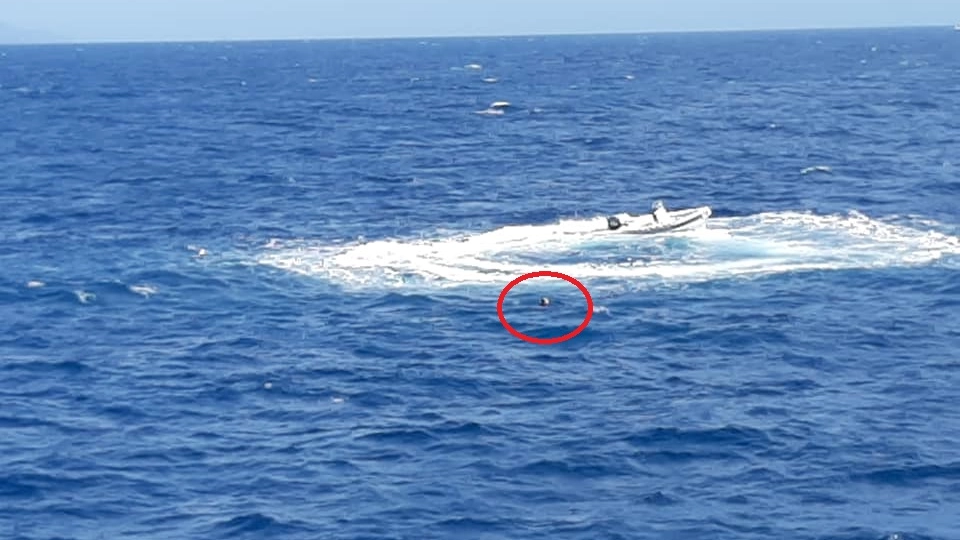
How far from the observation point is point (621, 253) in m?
70.7

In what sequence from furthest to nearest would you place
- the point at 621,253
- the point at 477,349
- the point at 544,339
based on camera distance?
1. the point at 621,253
2. the point at 544,339
3. the point at 477,349

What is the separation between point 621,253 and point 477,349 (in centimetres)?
1812

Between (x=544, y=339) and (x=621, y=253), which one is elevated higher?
(x=621, y=253)

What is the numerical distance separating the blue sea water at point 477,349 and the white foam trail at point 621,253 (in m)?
0.27

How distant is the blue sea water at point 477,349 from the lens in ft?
127

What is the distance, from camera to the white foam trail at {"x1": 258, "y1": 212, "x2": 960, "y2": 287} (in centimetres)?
6638

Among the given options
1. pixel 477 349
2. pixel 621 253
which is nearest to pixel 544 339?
pixel 477 349

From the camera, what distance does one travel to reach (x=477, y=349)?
5466 cm

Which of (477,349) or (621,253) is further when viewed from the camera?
(621,253)

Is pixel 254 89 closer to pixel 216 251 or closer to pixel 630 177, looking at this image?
pixel 630 177

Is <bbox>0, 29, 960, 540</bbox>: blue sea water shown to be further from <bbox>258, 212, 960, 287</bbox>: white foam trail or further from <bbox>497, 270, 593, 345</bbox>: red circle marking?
<bbox>497, 270, 593, 345</bbox>: red circle marking

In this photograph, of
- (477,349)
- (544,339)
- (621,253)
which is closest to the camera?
(477,349)

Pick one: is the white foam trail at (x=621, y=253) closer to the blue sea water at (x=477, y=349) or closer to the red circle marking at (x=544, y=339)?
the blue sea water at (x=477, y=349)

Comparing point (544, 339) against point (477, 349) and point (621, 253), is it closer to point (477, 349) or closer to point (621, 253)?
point (477, 349)
